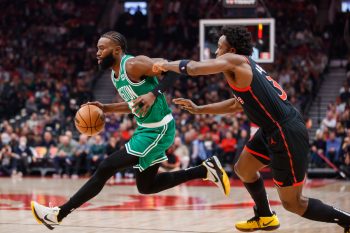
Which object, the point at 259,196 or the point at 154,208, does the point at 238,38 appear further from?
the point at 154,208

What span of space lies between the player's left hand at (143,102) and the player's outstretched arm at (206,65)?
1.31 ft

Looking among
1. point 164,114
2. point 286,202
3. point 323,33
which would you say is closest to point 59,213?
point 164,114

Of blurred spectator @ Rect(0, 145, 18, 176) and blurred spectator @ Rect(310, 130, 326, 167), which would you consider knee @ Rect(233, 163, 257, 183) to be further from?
blurred spectator @ Rect(0, 145, 18, 176)

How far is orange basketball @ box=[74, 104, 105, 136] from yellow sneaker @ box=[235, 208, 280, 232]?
5.40 feet

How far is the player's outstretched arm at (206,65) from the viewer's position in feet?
18.8

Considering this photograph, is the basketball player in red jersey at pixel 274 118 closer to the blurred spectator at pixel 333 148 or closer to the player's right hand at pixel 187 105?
the player's right hand at pixel 187 105

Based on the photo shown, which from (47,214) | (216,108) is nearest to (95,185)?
(47,214)

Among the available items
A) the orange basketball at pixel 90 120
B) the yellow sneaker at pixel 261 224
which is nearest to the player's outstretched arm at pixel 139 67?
A: the orange basketball at pixel 90 120

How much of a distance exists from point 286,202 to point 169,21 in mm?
18343

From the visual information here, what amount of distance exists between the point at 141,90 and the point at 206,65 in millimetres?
1126

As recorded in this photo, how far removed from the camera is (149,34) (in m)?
23.9

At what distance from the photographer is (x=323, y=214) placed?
618 centimetres

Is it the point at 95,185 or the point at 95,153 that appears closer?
the point at 95,185

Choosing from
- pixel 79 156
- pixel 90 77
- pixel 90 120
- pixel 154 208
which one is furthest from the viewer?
pixel 90 77
